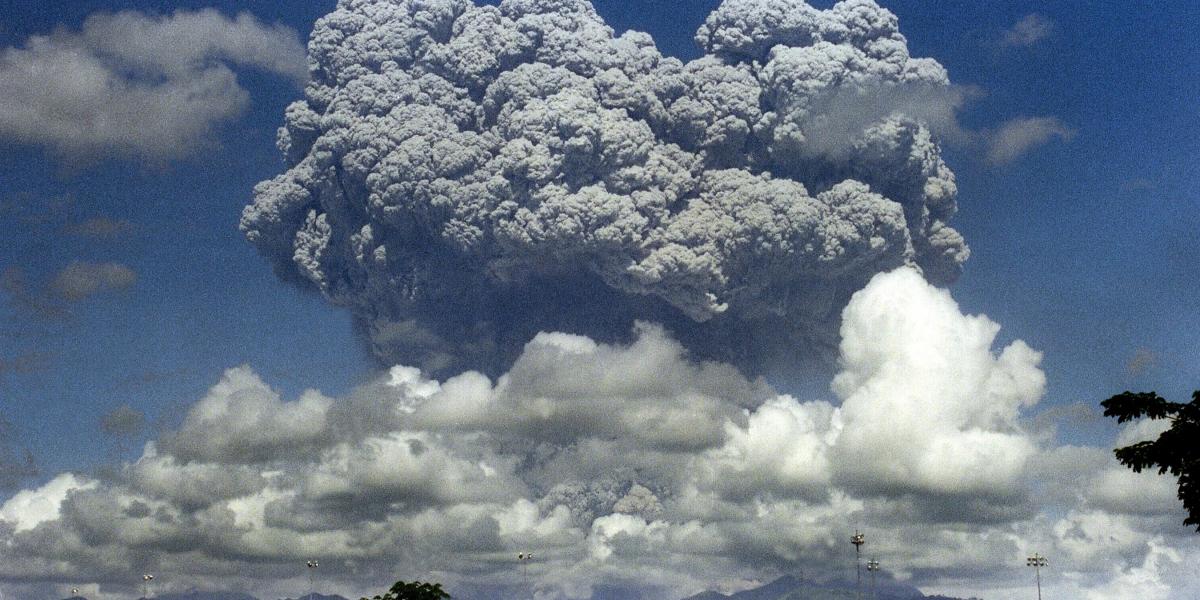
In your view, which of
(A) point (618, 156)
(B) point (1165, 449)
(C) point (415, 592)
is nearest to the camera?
(B) point (1165, 449)

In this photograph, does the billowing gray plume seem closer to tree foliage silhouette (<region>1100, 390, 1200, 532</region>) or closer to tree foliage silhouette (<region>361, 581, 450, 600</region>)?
tree foliage silhouette (<region>361, 581, 450, 600</region>)

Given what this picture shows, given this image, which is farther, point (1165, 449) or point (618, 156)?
point (618, 156)

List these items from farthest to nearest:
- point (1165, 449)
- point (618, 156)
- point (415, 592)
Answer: point (618, 156) < point (415, 592) < point (1165, 449)

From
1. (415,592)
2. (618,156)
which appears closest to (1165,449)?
(415,592)

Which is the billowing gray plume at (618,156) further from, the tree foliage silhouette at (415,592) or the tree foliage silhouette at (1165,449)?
the tree foliage silhouette at (1165,449)

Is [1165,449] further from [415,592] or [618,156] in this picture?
[618,156]

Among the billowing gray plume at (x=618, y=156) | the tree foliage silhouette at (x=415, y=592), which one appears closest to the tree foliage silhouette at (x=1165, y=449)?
the tree foliage silhouette at (x=415, y=592)

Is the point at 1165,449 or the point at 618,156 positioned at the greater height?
the point at 618,156

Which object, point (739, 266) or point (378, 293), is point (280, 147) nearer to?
point (378, 293)
